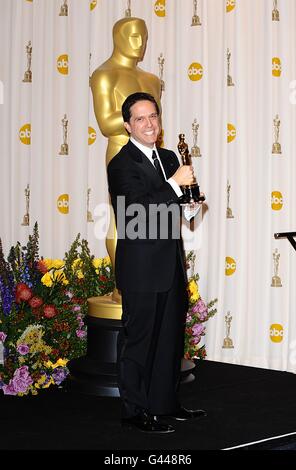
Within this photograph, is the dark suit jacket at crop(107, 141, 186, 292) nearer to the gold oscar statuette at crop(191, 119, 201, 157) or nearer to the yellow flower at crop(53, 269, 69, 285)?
the yellow flower at crop(53, 269, 69, 285)

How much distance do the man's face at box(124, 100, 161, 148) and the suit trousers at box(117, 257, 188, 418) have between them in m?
0.53

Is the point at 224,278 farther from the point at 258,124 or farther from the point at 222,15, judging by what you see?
the point at 222,15

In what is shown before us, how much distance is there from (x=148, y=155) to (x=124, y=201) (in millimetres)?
235

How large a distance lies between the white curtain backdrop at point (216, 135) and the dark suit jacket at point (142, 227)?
2.07 m

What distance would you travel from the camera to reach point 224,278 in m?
5.07

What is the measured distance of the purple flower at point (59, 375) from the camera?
399 centimetres

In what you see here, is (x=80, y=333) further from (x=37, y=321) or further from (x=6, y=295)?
(x=6, y=295)

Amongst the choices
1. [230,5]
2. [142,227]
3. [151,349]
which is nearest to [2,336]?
[151,349]

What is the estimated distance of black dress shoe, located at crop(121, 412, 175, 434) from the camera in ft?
9.89

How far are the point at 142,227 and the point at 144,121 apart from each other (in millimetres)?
433

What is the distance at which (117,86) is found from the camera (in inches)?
159
